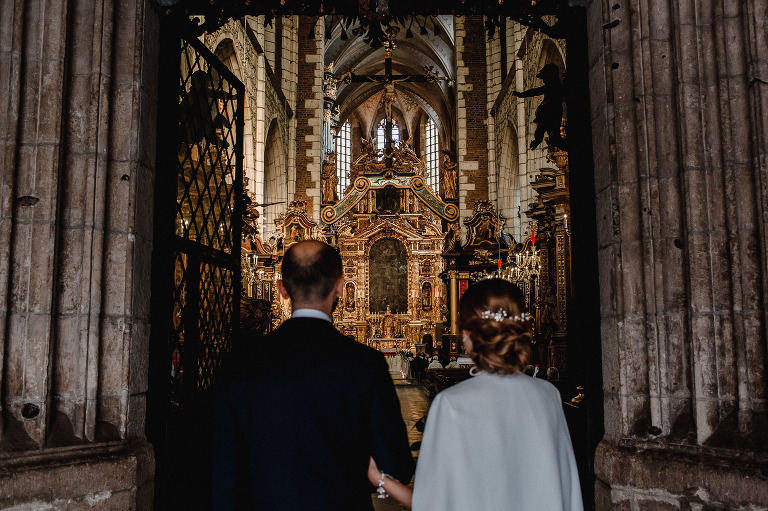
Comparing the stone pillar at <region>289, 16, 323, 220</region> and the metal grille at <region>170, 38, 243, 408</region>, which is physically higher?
the stone pillar at <region>289, 16, 323, 220</region>

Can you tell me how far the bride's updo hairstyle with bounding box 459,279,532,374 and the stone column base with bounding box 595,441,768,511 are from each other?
4.36ft

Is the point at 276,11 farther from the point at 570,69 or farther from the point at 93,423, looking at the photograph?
the point at 93,423

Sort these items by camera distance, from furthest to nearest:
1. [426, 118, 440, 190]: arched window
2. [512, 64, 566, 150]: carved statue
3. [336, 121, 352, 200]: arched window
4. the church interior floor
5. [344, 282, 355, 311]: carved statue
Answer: [336, 121, 352, 200]: arched window < [426, 118, 440, 190]: arched window < [344, 282, 355, 311]: carved statue < the church interior floor < [512, 64, 566, 150]: carved statue

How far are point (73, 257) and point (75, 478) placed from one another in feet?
3.30

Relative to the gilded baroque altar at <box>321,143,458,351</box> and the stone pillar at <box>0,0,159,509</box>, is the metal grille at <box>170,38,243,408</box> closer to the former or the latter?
the stone pillar at <box>0,0,159,509</box>

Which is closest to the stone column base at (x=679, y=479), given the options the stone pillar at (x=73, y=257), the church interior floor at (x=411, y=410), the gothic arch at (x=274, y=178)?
the church interior floor at (x=411, y=410)

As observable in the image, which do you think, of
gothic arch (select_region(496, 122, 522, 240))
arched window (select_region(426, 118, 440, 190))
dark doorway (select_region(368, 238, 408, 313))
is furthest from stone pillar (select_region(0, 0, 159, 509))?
arched window (select_region(426, 118, 440, 190))

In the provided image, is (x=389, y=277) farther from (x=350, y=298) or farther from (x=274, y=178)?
(x=274, y=178)

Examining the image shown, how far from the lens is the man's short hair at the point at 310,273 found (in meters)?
1.95

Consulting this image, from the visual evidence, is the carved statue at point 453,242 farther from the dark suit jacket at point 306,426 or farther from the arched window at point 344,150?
the arched window at point 344,150

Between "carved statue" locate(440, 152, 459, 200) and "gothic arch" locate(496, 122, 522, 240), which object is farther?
"carved statue" locate(440, 152, 459, 200)

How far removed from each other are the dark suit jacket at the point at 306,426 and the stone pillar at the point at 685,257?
1620mm

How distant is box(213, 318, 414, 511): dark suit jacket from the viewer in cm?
181

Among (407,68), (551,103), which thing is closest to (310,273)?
(551,103)
